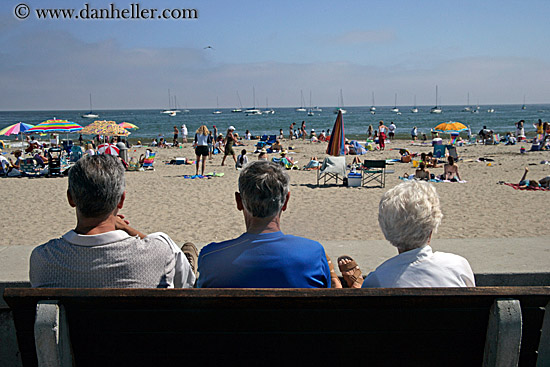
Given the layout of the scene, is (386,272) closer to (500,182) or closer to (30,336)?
(30,336)

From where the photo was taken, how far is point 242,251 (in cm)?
208

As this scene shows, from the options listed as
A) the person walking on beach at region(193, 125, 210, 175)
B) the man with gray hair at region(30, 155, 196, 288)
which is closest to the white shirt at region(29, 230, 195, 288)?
the man with gray hair at region(30, 155, 196, 288)

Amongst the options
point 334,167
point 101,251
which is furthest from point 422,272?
point 334,167

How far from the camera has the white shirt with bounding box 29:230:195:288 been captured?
2016 millimetres

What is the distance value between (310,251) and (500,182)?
41.5 feet

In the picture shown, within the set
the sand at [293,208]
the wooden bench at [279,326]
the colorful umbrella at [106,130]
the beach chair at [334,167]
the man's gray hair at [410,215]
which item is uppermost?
the colorful umbrella at [106,130]

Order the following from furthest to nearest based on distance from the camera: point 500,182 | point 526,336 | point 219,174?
point 219,174, point 500,182, point 526,336

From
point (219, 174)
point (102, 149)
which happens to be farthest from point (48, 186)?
point (219, 174)

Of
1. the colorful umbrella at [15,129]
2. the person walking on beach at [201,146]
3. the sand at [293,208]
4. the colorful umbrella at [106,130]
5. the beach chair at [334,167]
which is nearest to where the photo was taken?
the sand at [293,208]

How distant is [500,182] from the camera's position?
13.2m

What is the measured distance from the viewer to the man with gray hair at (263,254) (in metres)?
2.01

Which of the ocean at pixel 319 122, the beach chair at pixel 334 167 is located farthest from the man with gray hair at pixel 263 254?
the ocean at pixel 319 122

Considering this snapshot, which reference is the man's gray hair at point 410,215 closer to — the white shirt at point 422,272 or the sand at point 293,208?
the white shirt at point 422,272

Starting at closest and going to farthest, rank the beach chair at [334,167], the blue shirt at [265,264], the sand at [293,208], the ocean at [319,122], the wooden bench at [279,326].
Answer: the wooden bench at [279,326] → the blue shirt at [265,264] → the sand at [293,208] → the beach chair at [334,167] → the ocean at [319,122]
